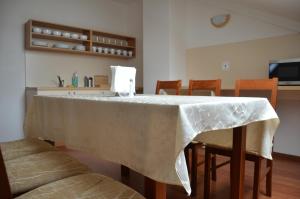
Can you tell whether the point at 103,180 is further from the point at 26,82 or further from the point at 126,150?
the point at 26,82

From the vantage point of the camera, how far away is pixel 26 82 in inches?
145

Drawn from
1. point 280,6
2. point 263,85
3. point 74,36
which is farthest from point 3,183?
point 74,36

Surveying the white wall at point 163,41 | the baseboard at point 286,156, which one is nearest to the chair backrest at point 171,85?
the white wall at point 163,41

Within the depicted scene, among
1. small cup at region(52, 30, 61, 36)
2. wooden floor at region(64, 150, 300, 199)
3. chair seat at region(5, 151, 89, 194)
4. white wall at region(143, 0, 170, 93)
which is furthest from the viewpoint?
white wall at region(143, 0, 170, 93)

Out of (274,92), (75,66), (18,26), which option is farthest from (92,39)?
(274,92)

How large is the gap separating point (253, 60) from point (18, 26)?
335 cm

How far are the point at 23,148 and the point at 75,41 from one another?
277cm

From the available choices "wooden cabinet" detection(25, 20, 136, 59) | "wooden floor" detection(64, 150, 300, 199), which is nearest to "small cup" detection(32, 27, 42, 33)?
"wooden cabinet" detection(25, 20, 136, 59)

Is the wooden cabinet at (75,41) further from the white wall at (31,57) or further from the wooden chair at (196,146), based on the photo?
the wooden chair at (196,146)

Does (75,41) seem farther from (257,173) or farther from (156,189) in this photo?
(156,189)

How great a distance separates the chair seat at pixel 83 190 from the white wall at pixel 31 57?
2.94m

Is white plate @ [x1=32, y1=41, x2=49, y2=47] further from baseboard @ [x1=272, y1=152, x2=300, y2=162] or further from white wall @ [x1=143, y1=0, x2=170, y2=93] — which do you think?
baseboard @ [x1=272, y1=152, x2=300, y2=162]

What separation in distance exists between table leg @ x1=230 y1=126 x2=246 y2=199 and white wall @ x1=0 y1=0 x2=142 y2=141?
128 inches

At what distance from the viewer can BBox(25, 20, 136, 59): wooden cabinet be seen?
358cm
